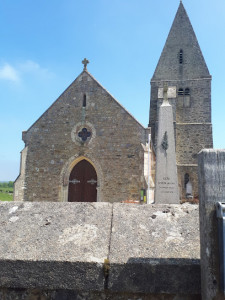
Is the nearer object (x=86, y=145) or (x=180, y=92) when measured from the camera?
(x=86, y=145)

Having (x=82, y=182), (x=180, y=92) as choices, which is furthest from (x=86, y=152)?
(x=180, y=92)

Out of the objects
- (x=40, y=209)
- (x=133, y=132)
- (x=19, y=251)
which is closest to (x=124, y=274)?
(x=19, y=251)

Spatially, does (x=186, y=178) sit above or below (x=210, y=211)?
above

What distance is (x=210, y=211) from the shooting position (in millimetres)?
1666

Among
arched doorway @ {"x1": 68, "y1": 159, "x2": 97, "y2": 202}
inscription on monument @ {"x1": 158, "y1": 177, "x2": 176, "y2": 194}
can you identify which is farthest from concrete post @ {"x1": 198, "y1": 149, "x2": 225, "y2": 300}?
arched doorway @ {"x1": 68, "y1": 159, "x2": 97, "y2": 202}

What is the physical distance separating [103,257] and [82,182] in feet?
38.5

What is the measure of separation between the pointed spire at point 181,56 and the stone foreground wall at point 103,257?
22736 mm

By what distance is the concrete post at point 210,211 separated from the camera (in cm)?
160

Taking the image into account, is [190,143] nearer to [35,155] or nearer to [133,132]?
[133,132]

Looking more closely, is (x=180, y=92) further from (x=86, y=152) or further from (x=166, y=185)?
(x=166, y=185)

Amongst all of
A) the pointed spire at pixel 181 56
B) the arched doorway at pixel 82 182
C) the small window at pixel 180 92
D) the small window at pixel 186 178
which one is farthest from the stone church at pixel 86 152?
the pointed spire at pixel 181 56

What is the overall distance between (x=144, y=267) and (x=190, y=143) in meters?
20.3

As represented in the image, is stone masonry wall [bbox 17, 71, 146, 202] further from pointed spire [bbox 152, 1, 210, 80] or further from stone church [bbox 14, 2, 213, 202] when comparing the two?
pointed spire [bbox 152, 1, 210, 80]

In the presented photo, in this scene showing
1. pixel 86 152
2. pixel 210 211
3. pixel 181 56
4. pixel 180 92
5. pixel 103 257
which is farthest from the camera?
pixel 181 56
